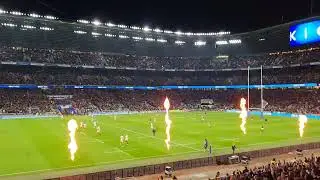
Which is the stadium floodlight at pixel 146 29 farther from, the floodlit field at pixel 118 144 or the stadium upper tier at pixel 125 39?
the floodlit field at pixel 118 144

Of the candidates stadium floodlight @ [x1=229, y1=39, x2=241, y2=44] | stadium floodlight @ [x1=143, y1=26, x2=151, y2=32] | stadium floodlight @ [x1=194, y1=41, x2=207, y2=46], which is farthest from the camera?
stadium floodlight @ [x1=194, y1=41, x2=207, y2=46]

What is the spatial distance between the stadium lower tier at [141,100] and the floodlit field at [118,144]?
1083 inches

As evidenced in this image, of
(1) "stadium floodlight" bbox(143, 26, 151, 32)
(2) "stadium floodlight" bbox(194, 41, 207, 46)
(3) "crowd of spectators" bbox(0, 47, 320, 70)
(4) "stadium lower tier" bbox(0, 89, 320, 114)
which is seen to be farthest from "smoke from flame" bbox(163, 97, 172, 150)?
(2) "stadium floodlight" bbox(194, 41, 207, 46)

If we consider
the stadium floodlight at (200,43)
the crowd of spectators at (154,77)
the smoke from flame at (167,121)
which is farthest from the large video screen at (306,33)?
the stadium floodlight at (200,43)

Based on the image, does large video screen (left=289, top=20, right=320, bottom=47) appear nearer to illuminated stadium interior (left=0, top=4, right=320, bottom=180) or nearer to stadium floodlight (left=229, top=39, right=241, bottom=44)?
illuminated stadium interior (left=0, top=4, right=320, bottom=180)

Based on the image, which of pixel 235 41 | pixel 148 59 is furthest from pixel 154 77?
pixel 235 41

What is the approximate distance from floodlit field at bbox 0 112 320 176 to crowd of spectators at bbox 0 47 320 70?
1535 inches

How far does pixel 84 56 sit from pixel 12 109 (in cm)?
2809

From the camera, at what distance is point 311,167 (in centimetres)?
2059

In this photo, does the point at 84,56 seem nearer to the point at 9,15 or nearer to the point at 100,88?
the point at 100,88

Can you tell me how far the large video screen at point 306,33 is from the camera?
63303 mm

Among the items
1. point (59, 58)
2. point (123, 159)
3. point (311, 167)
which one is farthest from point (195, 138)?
point (59, 58)

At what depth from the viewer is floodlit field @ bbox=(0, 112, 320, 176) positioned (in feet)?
104

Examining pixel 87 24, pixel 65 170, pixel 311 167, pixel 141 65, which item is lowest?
pixel 65 170
